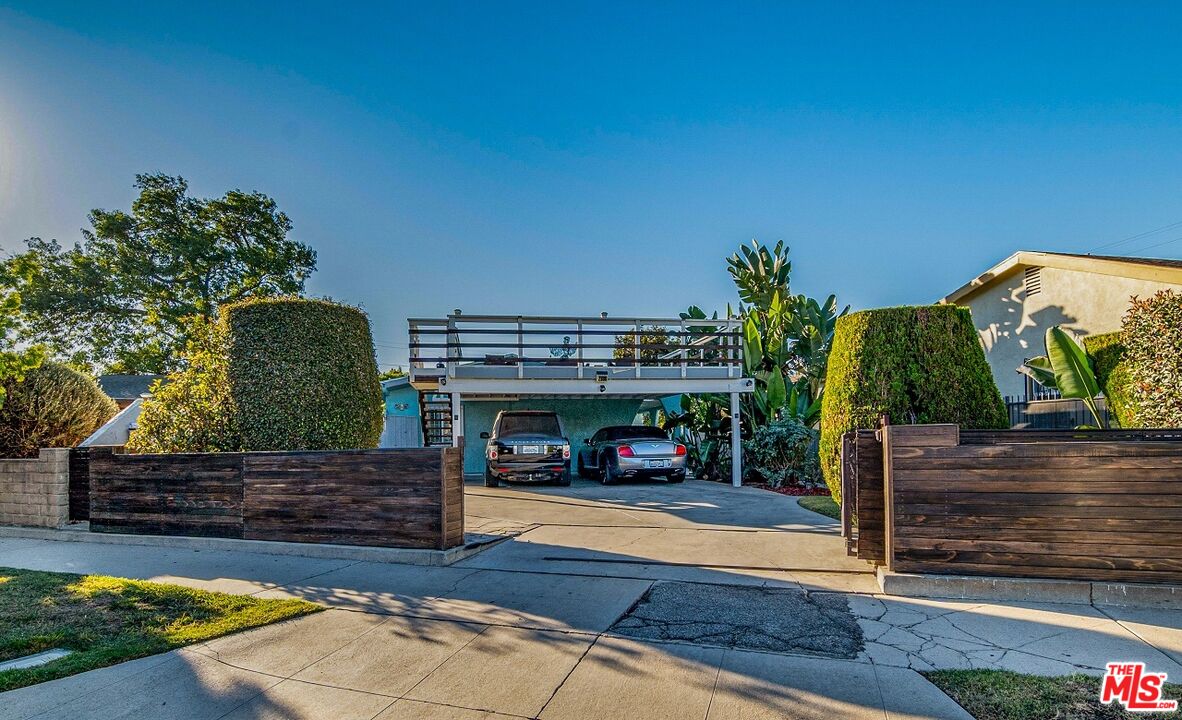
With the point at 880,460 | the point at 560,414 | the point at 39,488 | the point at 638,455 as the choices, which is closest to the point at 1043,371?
the point at 880,460

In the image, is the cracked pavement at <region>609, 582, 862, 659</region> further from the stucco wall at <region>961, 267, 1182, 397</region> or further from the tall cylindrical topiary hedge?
the stucco wall at <region>961, 267, 1182, 397</region>

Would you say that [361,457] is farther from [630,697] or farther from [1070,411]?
[1070,411]

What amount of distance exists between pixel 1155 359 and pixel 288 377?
39.1ft

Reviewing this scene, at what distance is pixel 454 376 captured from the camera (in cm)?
1310

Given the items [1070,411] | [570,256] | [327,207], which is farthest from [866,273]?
[327,207]

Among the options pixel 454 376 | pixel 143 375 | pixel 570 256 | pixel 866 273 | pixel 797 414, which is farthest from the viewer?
pixel 143 375

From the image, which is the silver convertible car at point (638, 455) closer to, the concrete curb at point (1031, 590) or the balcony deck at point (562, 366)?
the balcony deck at point (562, 366)

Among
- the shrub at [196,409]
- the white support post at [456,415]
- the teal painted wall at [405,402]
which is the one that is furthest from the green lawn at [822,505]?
the teal painted wall at [405,402]

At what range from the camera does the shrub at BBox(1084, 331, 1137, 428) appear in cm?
850

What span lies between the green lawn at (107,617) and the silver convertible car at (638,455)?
8676 millimetres

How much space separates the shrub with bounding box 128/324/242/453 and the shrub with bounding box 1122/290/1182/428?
12.5m

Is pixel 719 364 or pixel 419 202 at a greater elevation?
pixel 419 202

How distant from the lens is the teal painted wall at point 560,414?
17.7 metres

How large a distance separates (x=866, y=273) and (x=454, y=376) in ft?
42.3
